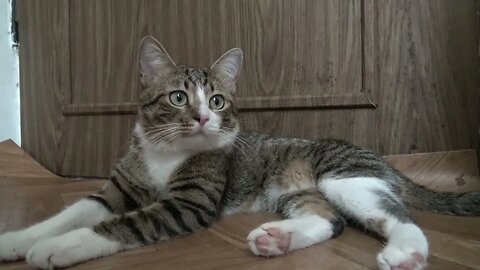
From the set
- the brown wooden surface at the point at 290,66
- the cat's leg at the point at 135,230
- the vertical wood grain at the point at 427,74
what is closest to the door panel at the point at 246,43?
the brown wooden surface at the point at 290,66

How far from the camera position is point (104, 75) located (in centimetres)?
184

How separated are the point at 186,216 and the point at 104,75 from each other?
1118 millimetres

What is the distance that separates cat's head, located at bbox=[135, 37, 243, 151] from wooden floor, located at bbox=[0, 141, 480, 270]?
0.27 meters

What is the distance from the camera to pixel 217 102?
1.24 metres

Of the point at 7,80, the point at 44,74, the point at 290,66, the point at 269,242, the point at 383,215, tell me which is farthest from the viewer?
the point at 7,80

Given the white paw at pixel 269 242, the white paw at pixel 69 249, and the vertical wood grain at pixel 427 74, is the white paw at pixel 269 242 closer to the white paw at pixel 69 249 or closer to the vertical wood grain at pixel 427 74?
the white paw at pixel 69 249

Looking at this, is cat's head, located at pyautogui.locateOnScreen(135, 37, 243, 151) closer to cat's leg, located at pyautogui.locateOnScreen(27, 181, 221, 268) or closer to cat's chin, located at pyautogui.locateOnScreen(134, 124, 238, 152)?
cat's chin, located at pyautogui.locateOnScreen(134, 124, 238, 152)

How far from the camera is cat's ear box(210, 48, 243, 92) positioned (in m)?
1.34

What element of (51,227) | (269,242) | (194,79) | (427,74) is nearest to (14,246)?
(51,227)

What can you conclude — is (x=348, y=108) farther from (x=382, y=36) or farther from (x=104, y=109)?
(x=104, y=109)

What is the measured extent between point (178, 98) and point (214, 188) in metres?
0.30

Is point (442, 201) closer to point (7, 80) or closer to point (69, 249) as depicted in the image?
point (69, 249)

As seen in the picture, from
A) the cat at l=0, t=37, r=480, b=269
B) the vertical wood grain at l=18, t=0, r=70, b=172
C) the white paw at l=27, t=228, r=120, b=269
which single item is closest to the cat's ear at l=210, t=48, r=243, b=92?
the cat at l=0, t=37, r=480, b=269

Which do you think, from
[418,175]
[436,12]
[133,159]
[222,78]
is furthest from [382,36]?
[133,159]
